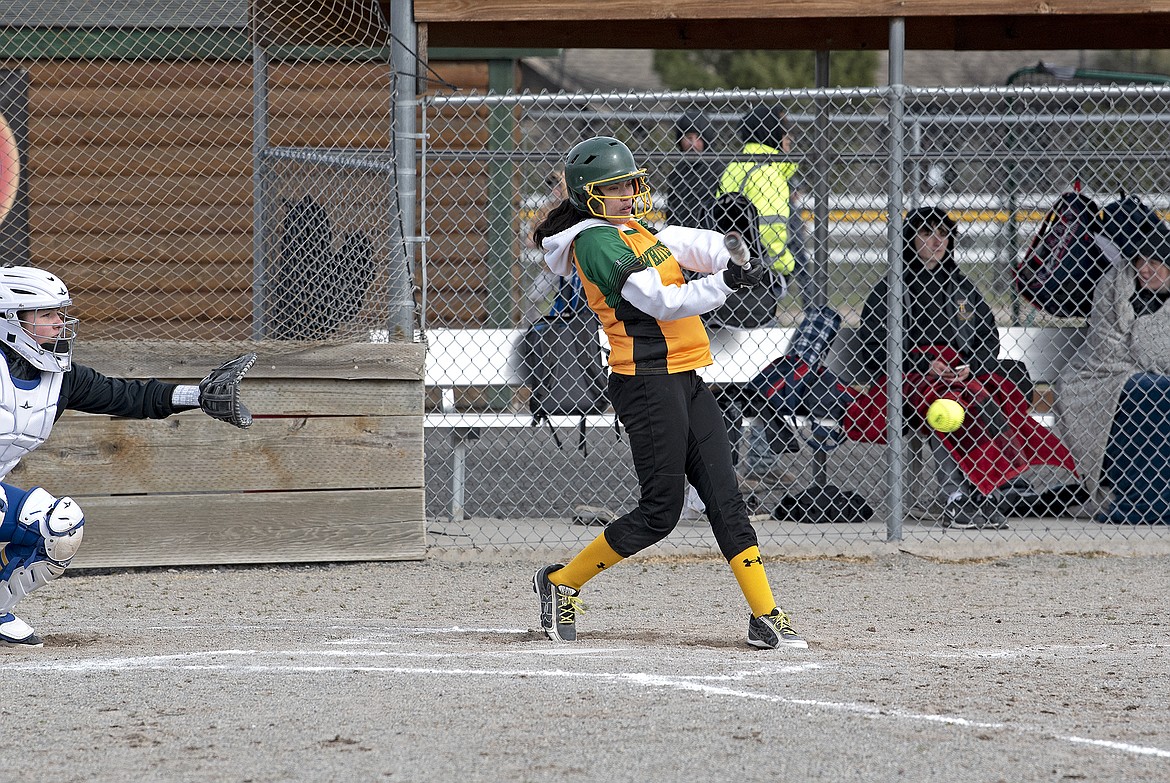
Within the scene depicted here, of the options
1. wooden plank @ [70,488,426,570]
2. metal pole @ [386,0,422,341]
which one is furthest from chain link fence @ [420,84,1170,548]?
wooden plank @ [70,488,426,570]

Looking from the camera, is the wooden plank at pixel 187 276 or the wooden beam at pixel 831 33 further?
the wooden plank at pixel 187 276

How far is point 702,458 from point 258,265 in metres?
3.71

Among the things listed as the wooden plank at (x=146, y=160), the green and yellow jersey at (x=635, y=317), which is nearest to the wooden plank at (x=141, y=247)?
the wooden plank at (x=146, y=160)

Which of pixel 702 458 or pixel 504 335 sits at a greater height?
pixel 504 335

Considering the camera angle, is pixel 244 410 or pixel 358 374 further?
pixel 358 374

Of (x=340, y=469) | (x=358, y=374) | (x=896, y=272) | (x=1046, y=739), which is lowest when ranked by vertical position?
(x=1046, y=739)

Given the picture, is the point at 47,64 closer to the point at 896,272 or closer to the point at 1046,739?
the point at 896,272

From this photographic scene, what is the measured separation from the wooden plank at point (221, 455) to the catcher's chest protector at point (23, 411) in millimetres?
1566

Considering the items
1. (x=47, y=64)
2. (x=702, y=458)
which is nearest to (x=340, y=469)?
(x=702, y=458)

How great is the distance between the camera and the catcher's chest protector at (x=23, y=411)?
4590 millimetres

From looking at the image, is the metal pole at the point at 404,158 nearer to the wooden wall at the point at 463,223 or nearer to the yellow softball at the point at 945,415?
the yellow softball at the point at 945,415

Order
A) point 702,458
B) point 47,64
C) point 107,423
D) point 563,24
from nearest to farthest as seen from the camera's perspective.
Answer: point 702,458
point 107,423
point 563,24
point 47,64

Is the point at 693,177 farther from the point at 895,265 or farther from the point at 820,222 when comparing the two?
the point at 895,265

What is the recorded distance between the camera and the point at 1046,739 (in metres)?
3.34
